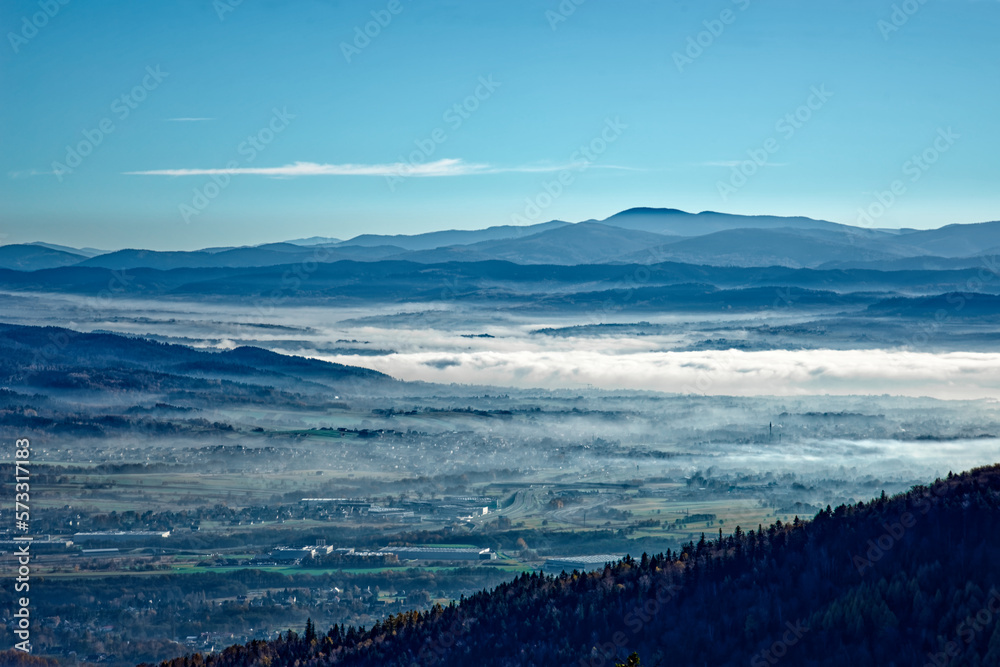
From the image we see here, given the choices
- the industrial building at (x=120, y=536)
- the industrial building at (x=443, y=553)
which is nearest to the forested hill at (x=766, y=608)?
the industrial building at (x=443, y=553)

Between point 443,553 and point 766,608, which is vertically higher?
point 766,608

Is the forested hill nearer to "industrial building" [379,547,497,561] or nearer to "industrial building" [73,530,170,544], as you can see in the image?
"industrial building" [379,547,497,561]

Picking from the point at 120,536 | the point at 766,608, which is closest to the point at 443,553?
the point at 120,536

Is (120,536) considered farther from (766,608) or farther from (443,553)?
(766,608)

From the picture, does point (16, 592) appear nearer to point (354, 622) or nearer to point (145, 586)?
point (145, 586)

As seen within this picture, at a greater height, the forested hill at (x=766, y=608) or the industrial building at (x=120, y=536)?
the forested hill at (x=766, y=608)

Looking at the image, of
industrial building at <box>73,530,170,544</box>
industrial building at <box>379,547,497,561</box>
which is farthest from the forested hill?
industrial building at <box>73,530,170,544</box>

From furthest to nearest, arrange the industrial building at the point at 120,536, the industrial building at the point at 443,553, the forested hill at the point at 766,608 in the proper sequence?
the industrial building at the point at 120,536
the industrial building at the point at 443,553
the forested hill at the point at 766,608

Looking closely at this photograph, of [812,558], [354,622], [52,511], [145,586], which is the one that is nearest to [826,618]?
[812,558]

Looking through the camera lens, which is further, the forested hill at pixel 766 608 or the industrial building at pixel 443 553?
the industrial building at pixel 443 553

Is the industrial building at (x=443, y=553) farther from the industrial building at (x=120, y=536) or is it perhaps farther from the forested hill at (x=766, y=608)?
the forested hill at (x=766, y=608)
